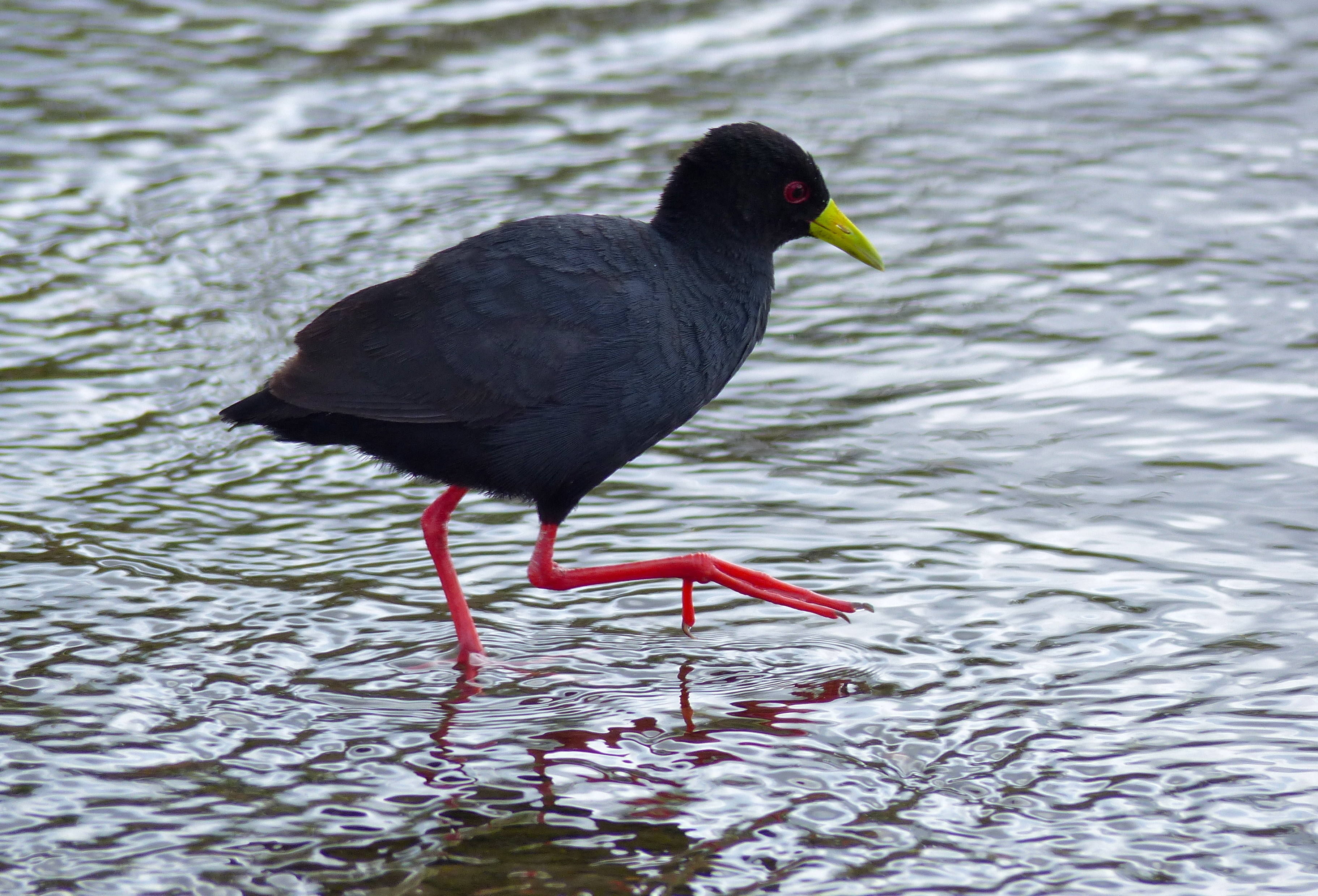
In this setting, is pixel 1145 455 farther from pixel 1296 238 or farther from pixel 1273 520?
pixel 1296 238

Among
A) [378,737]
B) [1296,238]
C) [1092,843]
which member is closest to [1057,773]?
[1092,843]

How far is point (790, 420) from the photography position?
6918 millimetres

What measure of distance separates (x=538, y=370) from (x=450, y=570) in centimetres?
83

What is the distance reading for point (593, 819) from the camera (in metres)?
4.23

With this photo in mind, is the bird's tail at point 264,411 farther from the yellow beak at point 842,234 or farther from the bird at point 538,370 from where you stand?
the yellow beak at point 842,234

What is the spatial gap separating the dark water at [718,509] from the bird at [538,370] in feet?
1.71

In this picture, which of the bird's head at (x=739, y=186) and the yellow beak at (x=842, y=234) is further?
the yellow beak at (x=842, y=234)

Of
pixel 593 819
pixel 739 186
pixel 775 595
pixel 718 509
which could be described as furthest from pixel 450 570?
pixel 739 186

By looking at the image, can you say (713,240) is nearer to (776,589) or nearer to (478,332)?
(478,332)

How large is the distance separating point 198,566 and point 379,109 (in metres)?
5.53

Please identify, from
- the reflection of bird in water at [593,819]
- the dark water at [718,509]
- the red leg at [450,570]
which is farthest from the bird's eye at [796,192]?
the reflection of bird in water at [593,819]

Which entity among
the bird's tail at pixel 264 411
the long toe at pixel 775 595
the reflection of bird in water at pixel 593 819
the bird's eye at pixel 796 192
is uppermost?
the bird's eye at pixel 796 192

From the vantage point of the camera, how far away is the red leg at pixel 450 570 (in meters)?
5.20

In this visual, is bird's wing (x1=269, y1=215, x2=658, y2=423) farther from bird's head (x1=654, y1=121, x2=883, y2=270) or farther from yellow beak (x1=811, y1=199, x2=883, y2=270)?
yellow beak (x1=811, y1=199, x2=883, y2=270)
